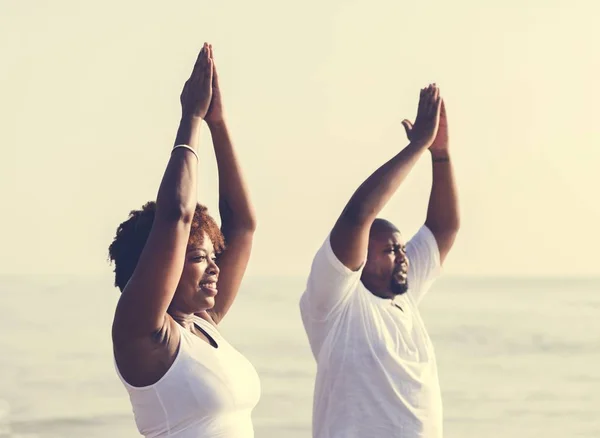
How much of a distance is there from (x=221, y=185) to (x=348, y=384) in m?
1.12

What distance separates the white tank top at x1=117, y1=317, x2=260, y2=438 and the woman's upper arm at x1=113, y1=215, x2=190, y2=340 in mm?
201

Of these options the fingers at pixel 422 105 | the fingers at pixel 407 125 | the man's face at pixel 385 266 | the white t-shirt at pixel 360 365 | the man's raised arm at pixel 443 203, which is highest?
the fingers at pixel 422 105

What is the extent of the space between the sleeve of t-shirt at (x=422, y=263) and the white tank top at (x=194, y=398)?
82.7 inches

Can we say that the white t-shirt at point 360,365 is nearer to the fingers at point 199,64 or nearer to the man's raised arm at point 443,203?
the man's raised arm at point 443,203

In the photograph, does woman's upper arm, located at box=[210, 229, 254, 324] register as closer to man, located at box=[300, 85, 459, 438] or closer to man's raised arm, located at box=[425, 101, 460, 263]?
man, located at box=[300, 85, 459, 438]

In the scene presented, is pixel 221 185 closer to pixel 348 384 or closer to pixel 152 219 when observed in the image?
pixel 152 219

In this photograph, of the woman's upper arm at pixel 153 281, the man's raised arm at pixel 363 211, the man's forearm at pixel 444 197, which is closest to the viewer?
the woman's upper arm at pixel 153 281

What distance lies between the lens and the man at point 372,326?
18.7ft

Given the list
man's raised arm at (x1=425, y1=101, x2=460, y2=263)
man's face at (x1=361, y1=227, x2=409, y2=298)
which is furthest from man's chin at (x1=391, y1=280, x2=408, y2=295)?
man's raised arm at (x1=425, y1=101, x2=460, y2=263)

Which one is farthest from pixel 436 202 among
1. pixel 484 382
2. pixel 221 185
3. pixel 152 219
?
pixel 484 382

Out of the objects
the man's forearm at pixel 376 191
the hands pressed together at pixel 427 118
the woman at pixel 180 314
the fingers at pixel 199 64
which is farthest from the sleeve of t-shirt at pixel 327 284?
the fingers at pixel 199 64

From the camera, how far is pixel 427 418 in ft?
19.2

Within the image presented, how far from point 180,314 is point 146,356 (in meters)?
0.34

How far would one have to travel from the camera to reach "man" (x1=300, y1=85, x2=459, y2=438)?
5.71m
